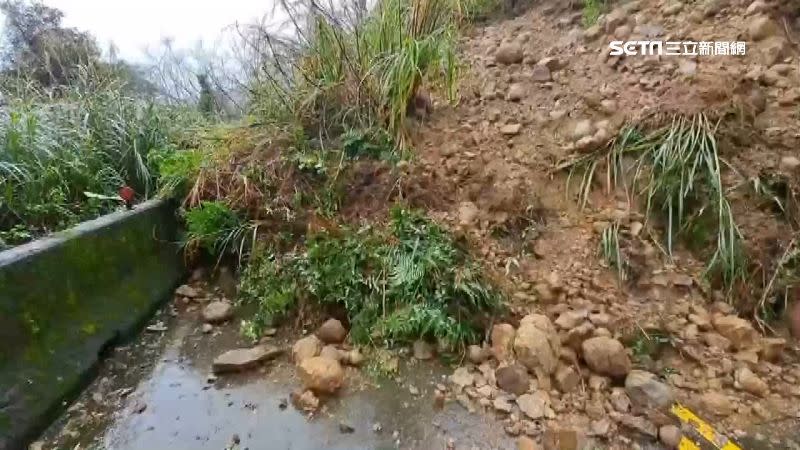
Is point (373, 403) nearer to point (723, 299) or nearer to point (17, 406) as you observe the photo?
point (17, 406)

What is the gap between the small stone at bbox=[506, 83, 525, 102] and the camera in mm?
2836

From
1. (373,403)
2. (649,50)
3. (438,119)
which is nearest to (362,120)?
(438,119)

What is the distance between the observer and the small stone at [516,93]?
2.84 metres

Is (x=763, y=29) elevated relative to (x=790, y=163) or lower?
elevated

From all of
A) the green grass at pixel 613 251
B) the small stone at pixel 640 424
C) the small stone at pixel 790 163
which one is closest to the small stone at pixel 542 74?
the green grass at pixel 613 251

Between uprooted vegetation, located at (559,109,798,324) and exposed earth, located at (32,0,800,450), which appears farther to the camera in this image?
uprooted vegetation, located at (559,109,798,324)

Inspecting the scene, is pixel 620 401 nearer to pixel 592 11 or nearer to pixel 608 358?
pixel 608 358

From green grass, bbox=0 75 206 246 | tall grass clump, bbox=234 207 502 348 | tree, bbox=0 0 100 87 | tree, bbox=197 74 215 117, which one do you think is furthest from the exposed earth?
tree, bbox=197 74 215 117

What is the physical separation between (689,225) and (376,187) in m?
1.51

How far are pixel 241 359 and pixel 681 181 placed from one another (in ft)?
6.88

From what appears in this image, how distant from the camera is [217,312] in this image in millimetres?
2182

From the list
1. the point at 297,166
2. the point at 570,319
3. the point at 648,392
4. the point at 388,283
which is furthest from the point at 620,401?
the point at 297,166

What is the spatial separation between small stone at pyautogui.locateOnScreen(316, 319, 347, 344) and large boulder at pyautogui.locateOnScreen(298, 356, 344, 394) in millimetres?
185

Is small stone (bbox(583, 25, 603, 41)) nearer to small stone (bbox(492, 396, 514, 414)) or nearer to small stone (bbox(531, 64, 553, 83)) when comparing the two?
small stone (bbox(531, 64, 553, 83))
